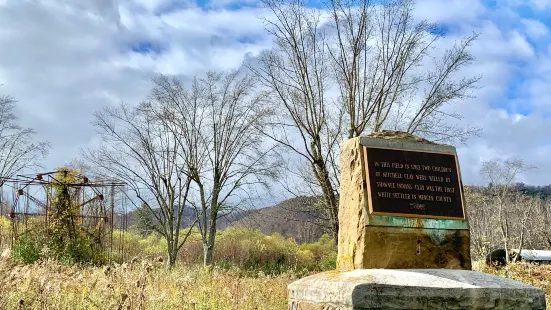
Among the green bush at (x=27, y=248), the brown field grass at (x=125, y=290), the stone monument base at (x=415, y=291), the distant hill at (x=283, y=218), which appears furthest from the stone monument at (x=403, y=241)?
the green bush at (x=27, y=248)

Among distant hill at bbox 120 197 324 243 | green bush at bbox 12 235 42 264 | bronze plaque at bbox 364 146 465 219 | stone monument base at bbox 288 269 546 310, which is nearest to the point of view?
stone monument base at bbox 288 269 546 310

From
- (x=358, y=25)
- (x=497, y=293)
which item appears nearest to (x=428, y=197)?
(x=497, y=293)

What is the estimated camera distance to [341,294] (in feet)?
16.5

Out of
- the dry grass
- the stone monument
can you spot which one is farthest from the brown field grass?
the stone monument

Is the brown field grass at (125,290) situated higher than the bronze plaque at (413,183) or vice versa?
the bronze plaque at (413,183)

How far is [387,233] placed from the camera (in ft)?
18.8

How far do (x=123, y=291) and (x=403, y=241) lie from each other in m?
3.05

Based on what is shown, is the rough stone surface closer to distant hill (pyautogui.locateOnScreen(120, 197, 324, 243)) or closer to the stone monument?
the stone monument

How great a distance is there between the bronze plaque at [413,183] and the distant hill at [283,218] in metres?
8.92

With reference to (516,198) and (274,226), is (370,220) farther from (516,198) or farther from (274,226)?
(516,198)

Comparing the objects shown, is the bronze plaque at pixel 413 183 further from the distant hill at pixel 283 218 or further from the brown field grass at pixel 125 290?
the distant hill at pixel 283 218

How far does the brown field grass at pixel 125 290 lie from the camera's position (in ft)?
16.5

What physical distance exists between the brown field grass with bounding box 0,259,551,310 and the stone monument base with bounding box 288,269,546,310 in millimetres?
1413

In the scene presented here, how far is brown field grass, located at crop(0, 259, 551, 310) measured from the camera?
5043 millimetres
